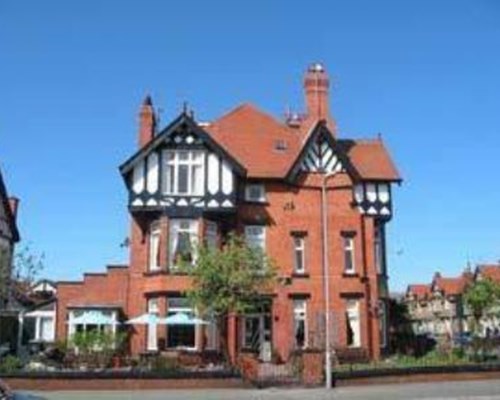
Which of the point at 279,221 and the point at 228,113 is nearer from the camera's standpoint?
the point at 279,221

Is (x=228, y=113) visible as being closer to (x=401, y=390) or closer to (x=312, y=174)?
(x=312, y=174)

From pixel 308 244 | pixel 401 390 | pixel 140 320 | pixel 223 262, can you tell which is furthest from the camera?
pixel 308 244

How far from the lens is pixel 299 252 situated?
154 feet

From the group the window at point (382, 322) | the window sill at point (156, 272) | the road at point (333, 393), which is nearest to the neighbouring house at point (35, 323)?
the window sill at point (156, 272)

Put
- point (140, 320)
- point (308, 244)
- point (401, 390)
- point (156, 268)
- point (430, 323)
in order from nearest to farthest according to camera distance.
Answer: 1. point (401, 390)
2. point (140, 320)
3. point (156, 268)
4. point (308, 244)
5. point (430, 323)

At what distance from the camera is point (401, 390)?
101ft

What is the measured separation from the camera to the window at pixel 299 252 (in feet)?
153

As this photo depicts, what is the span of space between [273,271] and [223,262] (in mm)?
3069

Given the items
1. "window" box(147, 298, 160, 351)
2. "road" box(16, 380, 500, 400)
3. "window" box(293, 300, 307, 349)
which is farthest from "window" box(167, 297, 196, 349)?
"road" box(16, 380, 500, 400)

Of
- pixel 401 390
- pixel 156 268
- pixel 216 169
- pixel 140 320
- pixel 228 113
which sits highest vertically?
pixel 228 113

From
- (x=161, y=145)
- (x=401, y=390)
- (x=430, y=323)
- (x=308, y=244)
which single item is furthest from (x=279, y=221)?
(x=430, y=323)

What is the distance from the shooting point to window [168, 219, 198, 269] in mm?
43344

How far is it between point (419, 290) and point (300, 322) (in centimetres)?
9313

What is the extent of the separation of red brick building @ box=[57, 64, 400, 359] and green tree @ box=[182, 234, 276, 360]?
14.0ft
